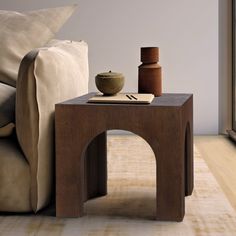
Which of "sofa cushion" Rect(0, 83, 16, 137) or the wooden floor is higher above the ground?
"sofa cushion" Rect(0, 83, 16, 137)

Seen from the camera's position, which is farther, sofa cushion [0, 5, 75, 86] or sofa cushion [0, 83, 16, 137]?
sofa cushion [0, 5, 75, 86]

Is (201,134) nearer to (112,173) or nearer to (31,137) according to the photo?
(112,173)

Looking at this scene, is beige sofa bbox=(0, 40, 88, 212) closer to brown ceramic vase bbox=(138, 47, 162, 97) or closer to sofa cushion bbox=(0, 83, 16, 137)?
sofa cushion bbox=(0, 83, 16, 137)

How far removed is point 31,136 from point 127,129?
1.09ft

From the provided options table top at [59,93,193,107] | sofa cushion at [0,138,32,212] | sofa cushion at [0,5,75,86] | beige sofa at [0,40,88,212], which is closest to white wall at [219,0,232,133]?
sofa cushion at [0,5,75,86]

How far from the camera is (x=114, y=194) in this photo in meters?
2.25

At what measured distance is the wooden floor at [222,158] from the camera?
241 centimetres

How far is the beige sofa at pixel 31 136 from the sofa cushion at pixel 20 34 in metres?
0.27

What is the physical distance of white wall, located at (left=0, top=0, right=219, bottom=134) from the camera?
12.5 feet

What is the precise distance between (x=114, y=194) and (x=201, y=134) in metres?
1.76

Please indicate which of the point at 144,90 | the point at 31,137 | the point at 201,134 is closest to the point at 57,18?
the point at 144,90

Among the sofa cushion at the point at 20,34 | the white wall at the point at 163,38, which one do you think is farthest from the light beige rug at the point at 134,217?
the white wall at the point at 163,38

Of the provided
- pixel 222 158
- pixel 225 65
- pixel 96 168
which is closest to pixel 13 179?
pixel 96 168

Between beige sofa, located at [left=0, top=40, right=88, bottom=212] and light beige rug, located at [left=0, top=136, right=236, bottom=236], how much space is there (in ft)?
0.30
